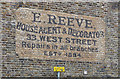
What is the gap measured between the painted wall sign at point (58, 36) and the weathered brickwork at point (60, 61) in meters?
0.16

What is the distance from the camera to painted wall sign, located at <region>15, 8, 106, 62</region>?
5836mm

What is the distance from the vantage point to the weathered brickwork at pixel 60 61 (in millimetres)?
5777

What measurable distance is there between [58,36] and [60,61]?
0.97 meters

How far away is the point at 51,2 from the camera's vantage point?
6.10 metres

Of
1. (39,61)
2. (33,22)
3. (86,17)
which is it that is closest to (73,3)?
(86,17)

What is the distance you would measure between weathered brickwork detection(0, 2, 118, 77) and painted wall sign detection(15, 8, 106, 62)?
6.4 inches

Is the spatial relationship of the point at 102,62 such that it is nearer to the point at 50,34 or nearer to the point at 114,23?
the point at 114,23

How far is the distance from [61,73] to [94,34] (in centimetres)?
203

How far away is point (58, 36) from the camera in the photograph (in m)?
6.07

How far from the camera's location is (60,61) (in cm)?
606

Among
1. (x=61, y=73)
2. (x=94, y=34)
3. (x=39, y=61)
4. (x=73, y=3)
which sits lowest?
(x=61, y=73)

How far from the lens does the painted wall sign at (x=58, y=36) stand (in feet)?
19.1

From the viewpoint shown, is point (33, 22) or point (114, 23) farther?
point (114, 23)

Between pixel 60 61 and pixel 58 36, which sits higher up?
pixel 58 36
